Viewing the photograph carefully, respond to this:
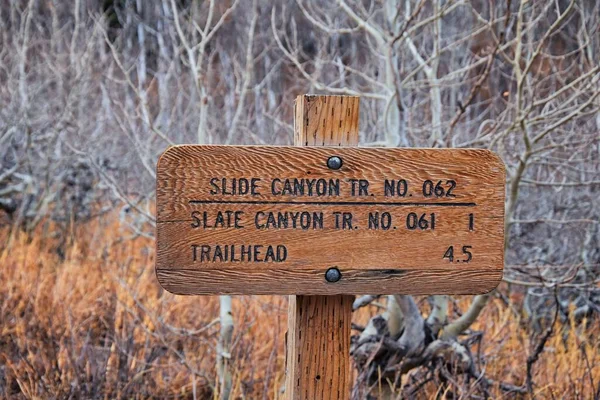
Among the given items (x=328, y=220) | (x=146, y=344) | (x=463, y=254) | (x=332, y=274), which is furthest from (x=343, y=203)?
(x=146, y=344)

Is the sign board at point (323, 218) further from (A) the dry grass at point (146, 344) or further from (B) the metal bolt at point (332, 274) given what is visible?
(A) the dry grass at point (146, 344)

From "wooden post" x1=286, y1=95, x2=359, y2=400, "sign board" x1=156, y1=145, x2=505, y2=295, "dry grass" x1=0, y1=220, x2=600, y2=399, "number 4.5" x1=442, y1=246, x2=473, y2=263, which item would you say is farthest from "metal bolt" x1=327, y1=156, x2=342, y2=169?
"dry grass" x1=0, y1=220, x2=600, y2=399

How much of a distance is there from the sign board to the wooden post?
14 cm

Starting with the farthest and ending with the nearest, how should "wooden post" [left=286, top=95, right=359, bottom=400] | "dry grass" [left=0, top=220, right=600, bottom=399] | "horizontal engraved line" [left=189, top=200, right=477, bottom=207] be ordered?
"dry grass" [left=0, top=220, right=600, bottom=399] < "wooden post" [left=286, top=95, right=359, bottom=400] < "horizontal engraved line" [left=189, top=200, right=477, bottom=207]

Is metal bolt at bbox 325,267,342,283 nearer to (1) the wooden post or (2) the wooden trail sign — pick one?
(2) the wooden trail sign

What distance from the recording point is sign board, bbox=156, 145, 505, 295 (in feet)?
5.14

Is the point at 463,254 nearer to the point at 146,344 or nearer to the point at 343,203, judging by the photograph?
the point at 343,203

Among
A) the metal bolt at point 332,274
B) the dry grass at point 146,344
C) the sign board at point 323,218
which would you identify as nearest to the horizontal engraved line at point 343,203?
the sign board at point 323,218

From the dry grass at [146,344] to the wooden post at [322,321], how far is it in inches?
36.7

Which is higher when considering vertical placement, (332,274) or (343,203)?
(343,203)

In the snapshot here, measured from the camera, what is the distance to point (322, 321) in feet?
5.73

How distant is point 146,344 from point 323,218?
196cm

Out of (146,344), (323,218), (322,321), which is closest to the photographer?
(323,218)

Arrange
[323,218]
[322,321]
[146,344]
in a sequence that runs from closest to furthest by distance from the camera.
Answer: [323,218] → [322,321] → [146,344]
